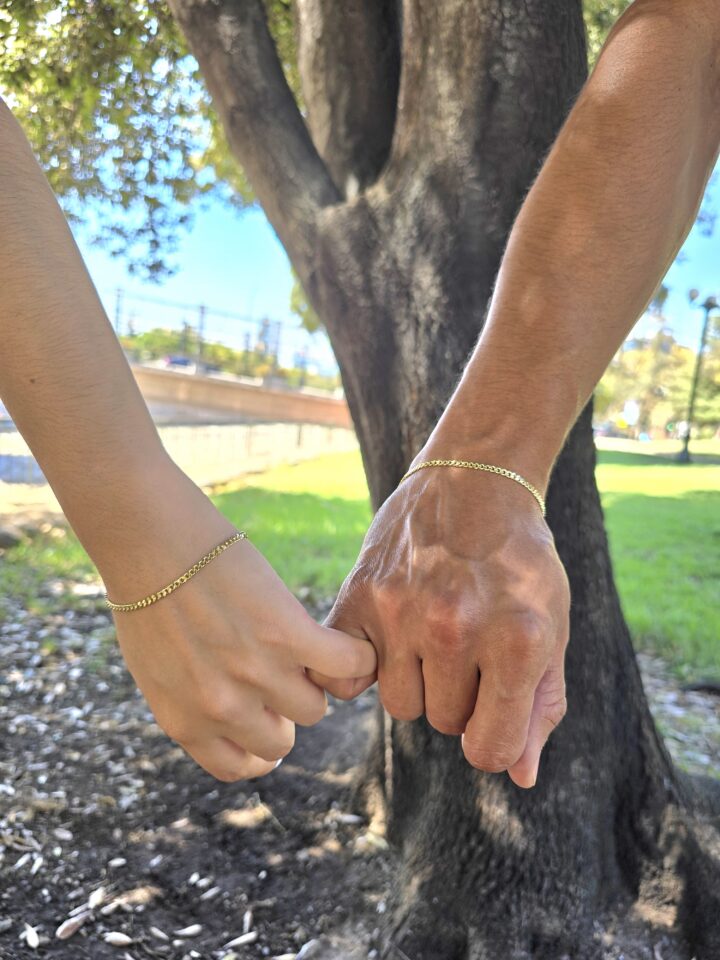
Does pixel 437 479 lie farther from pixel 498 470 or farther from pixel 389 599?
pixel 389 599

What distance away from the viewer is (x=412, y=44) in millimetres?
2383

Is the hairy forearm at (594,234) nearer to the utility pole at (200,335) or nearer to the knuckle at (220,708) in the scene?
the knuckle at (220,708)

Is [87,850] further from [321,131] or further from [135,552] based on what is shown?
[321,131]

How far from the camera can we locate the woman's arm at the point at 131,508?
4.58 feet

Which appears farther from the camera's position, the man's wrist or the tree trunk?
the tree trunk

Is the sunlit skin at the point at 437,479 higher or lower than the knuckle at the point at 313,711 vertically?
higher

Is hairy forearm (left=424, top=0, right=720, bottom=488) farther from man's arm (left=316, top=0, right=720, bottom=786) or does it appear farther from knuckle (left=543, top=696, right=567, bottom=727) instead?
knuckle (left=543, top=696, right=567, bottom=727)

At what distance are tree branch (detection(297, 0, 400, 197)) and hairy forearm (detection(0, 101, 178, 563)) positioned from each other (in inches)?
54.8

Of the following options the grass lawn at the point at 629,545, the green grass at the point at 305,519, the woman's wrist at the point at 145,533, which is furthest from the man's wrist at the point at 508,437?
the green grass at the point at 305,519

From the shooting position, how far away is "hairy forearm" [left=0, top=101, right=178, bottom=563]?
1387 mm

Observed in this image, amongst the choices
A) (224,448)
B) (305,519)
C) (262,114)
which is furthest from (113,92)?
(224,448)

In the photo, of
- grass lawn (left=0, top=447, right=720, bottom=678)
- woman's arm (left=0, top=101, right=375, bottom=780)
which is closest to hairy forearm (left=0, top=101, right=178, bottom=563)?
woman's arm (left=0, top=101, right=375, bottom=780)

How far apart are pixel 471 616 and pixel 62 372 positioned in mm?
822

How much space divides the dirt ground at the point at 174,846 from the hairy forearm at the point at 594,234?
156 cm
